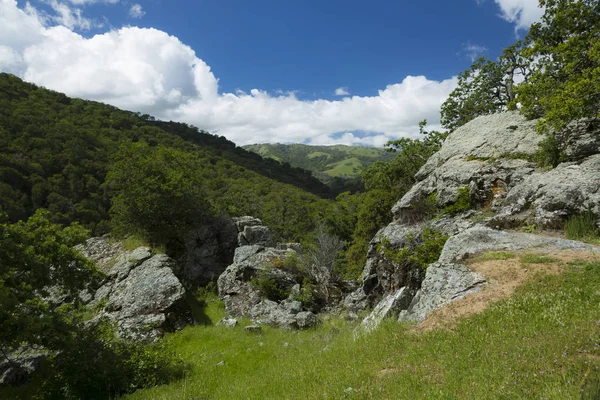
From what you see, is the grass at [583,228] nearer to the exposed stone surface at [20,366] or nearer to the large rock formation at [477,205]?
the large rock formation at [477,205]

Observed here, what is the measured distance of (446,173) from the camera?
1875 centimetres

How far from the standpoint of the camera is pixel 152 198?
26453 mm

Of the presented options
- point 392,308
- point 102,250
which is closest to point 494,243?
point 392,308

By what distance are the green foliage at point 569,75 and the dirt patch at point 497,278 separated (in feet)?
22.3

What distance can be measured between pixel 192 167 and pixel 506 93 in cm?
3420

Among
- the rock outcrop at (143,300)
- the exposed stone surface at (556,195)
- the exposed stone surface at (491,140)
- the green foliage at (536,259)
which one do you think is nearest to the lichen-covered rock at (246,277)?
the rock outcrop at (143,300)

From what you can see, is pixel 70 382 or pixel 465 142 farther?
pixel 465 142

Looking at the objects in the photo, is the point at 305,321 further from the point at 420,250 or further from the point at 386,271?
the point at 420,250

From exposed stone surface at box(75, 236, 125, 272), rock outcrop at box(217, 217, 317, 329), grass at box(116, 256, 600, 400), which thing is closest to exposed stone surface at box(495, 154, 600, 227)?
grass at box(116, 256, 600, 400)

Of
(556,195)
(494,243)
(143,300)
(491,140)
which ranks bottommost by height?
(143,300)

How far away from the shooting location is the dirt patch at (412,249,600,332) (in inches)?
315

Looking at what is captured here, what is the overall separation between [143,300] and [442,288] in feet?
50.6

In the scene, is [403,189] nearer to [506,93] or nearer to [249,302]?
[249,302]

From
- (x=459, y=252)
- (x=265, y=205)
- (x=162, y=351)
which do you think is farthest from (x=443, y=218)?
(x=265, y=205)
